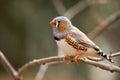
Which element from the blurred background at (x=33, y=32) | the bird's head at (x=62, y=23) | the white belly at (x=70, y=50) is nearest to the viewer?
the white belly at (x=70, y=50)

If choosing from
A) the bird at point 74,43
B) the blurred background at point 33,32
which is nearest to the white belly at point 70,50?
the bird at point 74,43

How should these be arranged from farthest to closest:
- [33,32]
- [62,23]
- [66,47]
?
[33,32], [62,23], [66,47]

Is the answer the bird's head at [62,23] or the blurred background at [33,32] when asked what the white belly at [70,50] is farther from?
the blurred background at [33,32]

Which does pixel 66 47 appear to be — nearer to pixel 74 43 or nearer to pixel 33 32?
pixel 74 43

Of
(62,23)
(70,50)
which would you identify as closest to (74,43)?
(70,50)

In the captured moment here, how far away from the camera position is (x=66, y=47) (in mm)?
2398

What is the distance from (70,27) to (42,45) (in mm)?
3842

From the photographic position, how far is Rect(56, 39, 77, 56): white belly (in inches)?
94.0

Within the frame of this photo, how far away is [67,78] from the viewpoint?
662 cm

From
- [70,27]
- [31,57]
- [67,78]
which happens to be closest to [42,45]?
[31,57]

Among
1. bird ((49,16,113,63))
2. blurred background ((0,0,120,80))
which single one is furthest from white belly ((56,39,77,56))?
blurred background ((0,0,120,80))

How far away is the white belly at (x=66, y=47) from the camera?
2.39 metres

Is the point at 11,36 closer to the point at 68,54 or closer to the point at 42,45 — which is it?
the point at 42,45

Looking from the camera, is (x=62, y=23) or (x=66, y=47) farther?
(x=62, y=23)
